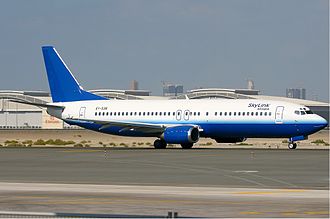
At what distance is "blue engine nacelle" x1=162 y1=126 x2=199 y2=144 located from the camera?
6925 cm

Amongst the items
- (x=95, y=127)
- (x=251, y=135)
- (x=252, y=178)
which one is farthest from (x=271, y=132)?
(x=252, y=178)

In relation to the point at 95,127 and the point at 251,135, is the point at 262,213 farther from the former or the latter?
the point at 95,127

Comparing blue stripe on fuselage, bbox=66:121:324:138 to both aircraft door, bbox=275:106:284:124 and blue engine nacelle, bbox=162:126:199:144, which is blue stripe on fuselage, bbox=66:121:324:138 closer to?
aircraft door, bbox=275:106:284:124

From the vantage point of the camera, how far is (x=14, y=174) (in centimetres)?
3944

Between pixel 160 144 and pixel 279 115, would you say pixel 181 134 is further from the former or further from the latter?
pixel 279 115

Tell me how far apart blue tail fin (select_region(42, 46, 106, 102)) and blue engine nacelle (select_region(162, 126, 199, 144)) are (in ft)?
37.4

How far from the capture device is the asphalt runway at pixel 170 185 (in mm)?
24266

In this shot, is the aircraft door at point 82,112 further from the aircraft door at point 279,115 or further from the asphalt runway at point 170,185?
the asphalt runway at point 170,185

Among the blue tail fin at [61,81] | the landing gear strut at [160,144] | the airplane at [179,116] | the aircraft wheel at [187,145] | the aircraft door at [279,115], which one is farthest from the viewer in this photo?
the blue tail fin at [61,81]

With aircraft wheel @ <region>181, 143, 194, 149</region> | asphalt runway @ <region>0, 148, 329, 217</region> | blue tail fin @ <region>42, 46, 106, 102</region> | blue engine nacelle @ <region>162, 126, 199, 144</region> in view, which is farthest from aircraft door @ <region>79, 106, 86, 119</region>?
asphalt runway @ <region>0, 148, 329, 217</region>

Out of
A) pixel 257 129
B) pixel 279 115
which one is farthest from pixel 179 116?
pixel 279 115

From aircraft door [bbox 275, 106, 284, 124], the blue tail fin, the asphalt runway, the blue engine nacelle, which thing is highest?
the blue tail fin

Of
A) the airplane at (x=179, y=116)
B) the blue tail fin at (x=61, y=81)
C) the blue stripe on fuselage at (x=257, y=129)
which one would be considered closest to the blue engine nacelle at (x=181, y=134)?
the airplane at (x=179, y=116)

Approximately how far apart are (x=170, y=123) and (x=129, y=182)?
38.5m
